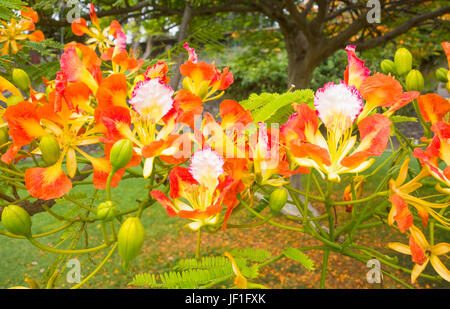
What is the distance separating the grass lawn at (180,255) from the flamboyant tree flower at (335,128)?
9.35ft

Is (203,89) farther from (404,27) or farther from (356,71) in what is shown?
(404,27)

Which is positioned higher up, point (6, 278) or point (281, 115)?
point (281, 115)

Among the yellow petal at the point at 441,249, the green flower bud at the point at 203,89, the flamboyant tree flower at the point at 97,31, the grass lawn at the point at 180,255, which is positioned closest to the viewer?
the yellow petal at the point at 441,249

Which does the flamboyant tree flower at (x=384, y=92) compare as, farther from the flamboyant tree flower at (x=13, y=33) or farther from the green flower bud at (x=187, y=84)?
the flamboyant tree flower at (x=13, y=33)

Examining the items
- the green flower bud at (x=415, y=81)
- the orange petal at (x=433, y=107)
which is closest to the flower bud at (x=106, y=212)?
the orange petal at (x=433, y=107)

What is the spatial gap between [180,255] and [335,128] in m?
3.49

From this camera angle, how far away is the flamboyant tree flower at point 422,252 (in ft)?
1.77

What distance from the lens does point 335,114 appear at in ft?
1.68

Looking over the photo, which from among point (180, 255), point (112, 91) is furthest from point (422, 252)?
point (180, 255)

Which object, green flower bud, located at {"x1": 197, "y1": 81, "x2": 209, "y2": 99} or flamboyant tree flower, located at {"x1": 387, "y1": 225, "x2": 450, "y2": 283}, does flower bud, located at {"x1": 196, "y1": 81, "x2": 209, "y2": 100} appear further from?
flamboyant tree flower, located at {"x1": 387, "y1": 225, "x2": 450, "y2": 283}

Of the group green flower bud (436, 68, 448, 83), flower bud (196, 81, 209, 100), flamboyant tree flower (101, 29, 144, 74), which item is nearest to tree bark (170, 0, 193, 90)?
flamboyant tree flower (101, 29, 144, 74)

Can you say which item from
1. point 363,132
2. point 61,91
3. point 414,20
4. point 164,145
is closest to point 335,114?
point 363,132
